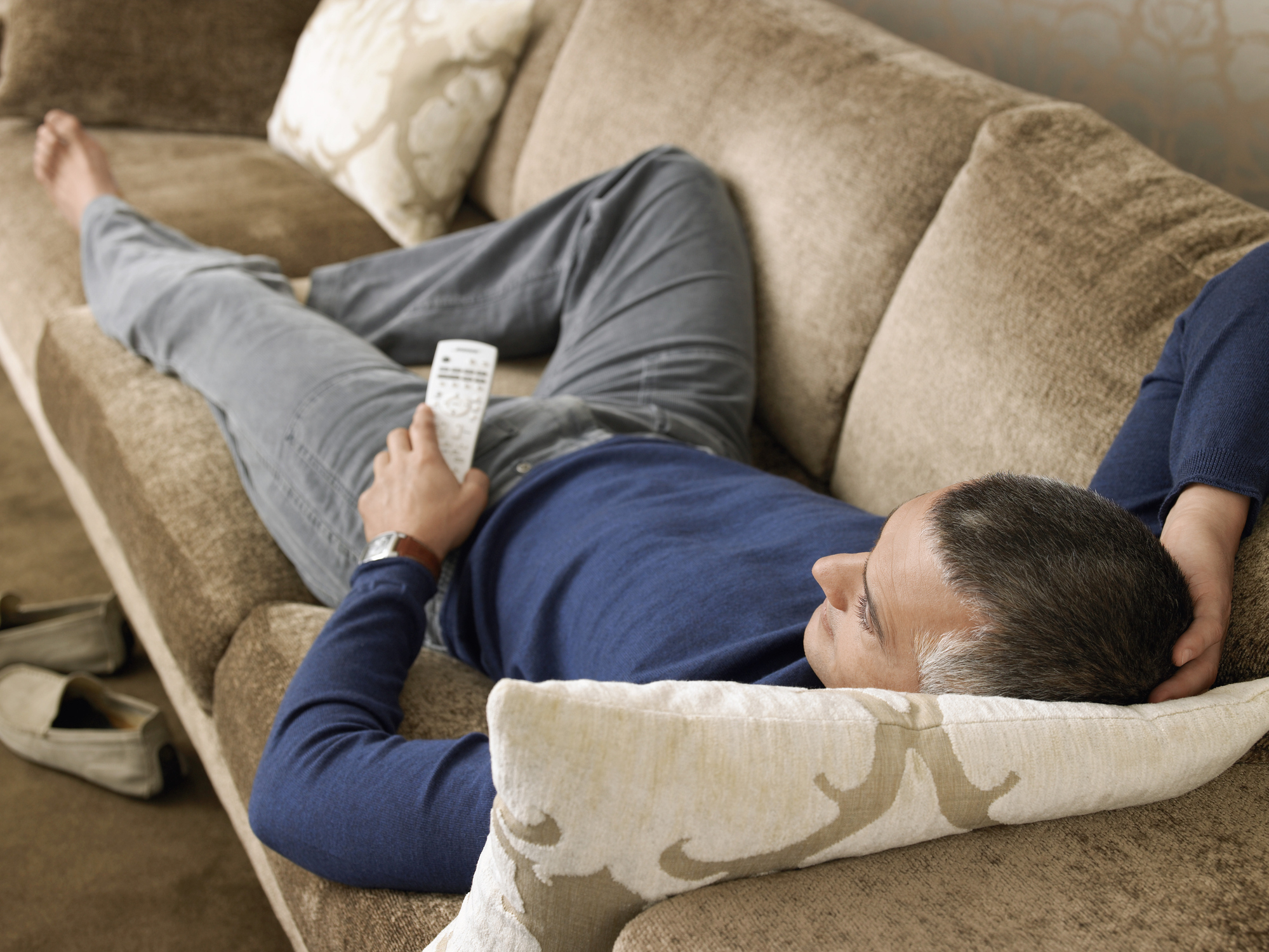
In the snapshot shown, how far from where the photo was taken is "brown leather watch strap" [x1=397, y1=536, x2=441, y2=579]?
971 mm

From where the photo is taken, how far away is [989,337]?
1.06m

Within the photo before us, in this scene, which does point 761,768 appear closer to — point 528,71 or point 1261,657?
point 1261,657

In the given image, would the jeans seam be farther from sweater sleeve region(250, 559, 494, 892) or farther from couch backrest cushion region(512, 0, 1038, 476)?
sweater sleeve region(250, 559, 494, 892)

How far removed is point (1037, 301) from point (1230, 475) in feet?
1.20

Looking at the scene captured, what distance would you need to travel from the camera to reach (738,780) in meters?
0.47

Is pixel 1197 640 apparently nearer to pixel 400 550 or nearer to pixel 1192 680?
pixel 1192 680

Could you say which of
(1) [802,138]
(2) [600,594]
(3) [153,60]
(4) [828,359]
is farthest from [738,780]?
(3) [153,60]

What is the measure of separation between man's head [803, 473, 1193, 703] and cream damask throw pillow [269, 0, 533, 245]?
1.37 m

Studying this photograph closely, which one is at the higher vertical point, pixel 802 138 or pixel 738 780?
pixel 802 138

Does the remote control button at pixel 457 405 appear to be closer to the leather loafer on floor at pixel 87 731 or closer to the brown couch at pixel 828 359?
the brown couch at pixel 828 359

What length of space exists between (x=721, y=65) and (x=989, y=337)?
67cm

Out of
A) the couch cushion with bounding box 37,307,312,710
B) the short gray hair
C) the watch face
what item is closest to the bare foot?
the couch cushion with bounding box 37,307,312,710

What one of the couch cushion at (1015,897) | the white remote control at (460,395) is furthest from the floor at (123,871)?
the couch cushion at (1015,897)

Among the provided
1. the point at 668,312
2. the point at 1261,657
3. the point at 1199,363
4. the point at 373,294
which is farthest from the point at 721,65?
the point at 1261,657
